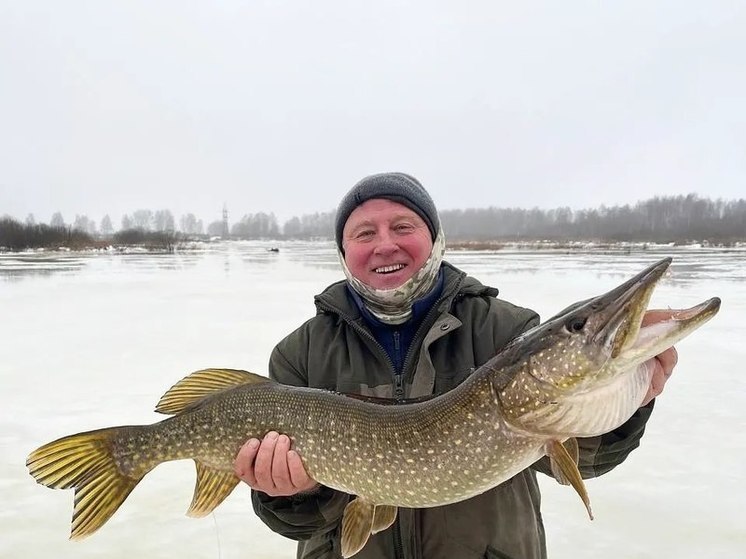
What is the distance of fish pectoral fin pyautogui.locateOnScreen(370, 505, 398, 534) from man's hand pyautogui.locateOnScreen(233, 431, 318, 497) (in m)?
0.23

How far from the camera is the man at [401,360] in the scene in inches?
64.1

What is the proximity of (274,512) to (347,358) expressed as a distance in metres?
0.53

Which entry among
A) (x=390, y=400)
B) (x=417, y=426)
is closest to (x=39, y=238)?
(x=390, y=400)

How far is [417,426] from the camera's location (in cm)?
159

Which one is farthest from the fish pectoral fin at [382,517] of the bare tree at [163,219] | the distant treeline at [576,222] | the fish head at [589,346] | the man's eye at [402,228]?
the bare tree at [163,219]

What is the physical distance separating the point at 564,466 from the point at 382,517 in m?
0.55

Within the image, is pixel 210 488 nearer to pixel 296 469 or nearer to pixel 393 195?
pixel 296 469

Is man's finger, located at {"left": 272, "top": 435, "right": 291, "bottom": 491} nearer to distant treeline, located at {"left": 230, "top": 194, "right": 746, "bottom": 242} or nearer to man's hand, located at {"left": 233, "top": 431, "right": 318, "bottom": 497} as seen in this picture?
man's hand, located at {"left": 233, "top": 431, "right": 318, "bottom": 497}

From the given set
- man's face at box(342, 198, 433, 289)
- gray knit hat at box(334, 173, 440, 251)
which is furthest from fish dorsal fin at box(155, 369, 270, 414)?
gray knit hat at box(334, 173, 440, 251)

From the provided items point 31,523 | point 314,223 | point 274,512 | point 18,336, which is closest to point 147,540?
point 31,523

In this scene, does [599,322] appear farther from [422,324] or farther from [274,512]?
[274,512]

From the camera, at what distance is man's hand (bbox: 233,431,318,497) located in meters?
1.65

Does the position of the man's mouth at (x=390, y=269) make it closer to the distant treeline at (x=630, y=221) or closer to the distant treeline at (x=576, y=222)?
the distant treeline at (x=576, y=222)

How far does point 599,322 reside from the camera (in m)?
1.35
